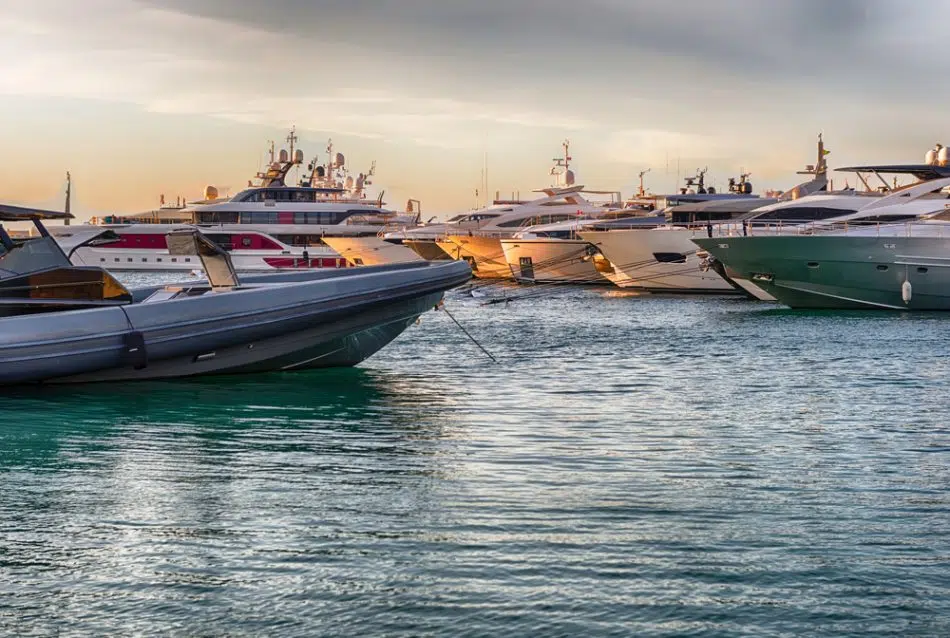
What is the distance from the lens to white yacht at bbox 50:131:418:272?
8075 cm

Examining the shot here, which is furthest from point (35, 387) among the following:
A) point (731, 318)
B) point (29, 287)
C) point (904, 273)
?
point (904, 273)

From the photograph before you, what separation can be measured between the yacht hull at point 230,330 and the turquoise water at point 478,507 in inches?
17.8

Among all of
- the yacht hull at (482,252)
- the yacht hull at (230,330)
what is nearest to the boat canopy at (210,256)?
the yacht hull at (230,330)

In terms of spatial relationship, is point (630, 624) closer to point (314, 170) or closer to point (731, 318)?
point (731, 318)

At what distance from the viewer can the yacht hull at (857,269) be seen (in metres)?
37.5

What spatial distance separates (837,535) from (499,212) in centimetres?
7058

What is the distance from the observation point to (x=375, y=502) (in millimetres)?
11570

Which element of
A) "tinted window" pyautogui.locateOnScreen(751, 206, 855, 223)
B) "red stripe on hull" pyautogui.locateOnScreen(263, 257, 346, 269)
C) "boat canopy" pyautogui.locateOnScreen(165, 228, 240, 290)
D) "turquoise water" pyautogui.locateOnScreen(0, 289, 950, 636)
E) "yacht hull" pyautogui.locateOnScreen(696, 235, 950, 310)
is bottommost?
"turquoise water" pyautogui.locateOnScreen(0, 289, 950, 636)

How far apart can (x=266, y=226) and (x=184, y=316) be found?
6416cm

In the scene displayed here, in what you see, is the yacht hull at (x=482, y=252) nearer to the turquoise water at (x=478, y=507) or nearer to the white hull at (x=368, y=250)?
the white hull at (x=368, y=250)

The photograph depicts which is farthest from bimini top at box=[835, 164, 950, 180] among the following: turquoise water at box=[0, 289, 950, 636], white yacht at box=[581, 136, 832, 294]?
turquoise water at box=[0, 289, 950, 636]

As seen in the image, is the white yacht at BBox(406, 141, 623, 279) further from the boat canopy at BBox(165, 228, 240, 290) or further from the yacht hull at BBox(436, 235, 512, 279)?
the boat canopy at BBox(165, 228, 240, 290)

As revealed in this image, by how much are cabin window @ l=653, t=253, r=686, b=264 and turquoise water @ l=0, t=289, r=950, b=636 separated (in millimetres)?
31971

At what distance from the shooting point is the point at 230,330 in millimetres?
19562
